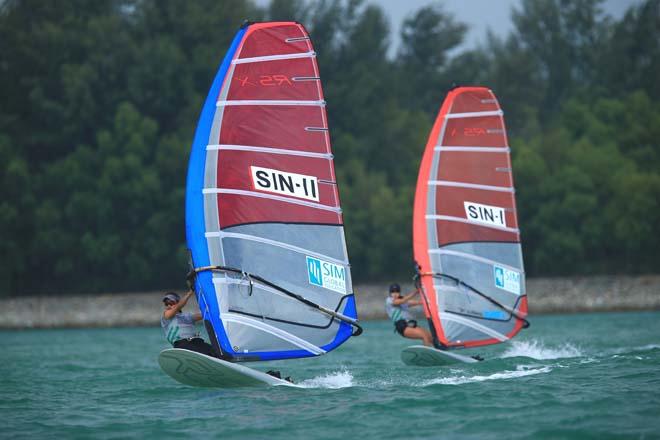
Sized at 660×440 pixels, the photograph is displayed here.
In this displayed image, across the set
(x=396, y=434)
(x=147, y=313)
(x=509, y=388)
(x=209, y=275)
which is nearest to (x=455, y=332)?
(x=509, y=388)

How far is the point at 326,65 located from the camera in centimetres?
4991

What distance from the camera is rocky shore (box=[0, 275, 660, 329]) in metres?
36.9

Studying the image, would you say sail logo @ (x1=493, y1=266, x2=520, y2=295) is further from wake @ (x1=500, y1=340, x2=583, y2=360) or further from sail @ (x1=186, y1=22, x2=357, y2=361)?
sail @ (x1=186, y1=22, x2=357, y2=361)

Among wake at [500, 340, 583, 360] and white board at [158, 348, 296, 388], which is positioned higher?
white board at [158, 348, 296, 388]

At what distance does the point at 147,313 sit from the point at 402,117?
18062 millimetres

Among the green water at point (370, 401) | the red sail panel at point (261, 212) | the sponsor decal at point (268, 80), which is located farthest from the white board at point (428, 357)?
the sponsor decal at point (268, 80)

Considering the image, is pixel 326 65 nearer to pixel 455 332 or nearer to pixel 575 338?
pixel 575 338

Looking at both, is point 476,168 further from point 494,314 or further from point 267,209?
point 267,209

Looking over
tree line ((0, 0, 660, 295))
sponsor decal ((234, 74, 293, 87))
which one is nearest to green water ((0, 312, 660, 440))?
sponsor decal ((234, 74, 293, 87))

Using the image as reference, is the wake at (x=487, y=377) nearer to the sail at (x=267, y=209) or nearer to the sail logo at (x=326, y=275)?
the sail at (x=267, y=209)

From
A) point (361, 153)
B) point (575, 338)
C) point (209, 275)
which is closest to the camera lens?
point (209, 275)

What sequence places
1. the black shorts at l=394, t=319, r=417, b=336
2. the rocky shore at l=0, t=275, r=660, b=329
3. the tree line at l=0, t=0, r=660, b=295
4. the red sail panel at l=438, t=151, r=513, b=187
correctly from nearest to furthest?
the black shorts at l=394, t=319, r=417, b=336 → the red sail panel at l=438, t=151, r=513, b=187 → the rocky shore at l=0, t=275, r=660, b=329 → the tree line at l=0, t=0, r=660, b=295

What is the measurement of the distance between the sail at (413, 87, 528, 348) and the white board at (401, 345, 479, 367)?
67 cm

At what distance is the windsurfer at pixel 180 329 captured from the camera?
41.9 feet
